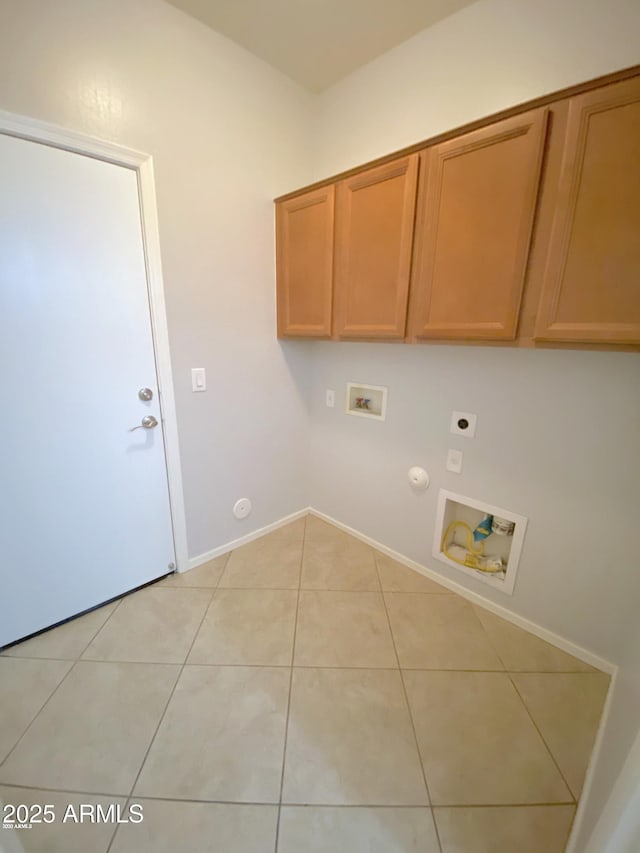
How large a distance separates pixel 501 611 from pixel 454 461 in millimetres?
805

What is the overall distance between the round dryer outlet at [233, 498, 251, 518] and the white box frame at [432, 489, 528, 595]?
1.19 m

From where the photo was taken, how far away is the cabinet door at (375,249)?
1445 millimetres

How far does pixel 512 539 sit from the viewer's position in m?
1.65

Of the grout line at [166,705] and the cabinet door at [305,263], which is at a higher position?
the cabinet door at [305,263]

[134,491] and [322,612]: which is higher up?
[134,491]

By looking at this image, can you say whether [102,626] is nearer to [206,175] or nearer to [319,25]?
[206,175]

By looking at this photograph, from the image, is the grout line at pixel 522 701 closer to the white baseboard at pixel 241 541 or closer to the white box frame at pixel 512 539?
the white box frame at pixel 512 539

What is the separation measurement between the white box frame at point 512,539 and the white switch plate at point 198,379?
145 centimetres

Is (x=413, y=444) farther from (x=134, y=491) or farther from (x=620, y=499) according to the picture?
(x=134, y=491)

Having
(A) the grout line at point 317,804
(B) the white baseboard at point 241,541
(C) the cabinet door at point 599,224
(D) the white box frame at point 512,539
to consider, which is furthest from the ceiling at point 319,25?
(A) the grout line at point 317,804

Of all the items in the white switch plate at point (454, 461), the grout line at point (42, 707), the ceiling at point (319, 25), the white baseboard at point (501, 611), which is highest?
the ceiling at point (319, 25)

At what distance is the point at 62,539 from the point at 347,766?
4.90 ft

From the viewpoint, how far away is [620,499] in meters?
1.33

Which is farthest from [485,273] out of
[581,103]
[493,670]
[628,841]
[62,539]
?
[62,539]
